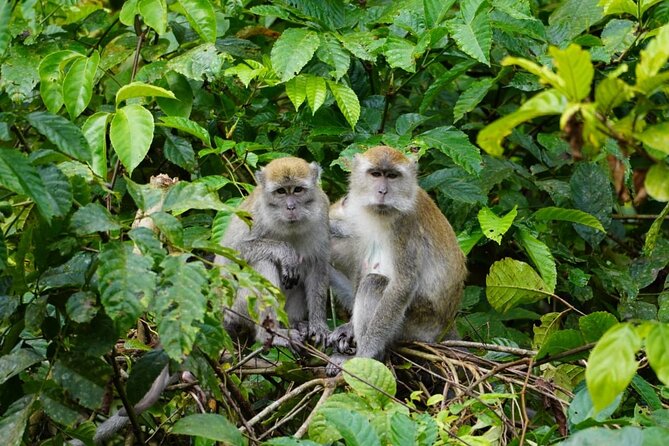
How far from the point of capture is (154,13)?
597 centimetres

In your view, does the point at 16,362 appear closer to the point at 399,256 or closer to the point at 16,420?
the point at 16,420

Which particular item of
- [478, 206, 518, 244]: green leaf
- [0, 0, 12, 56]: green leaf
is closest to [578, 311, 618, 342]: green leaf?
[478, 206, 518, 244]: green leaf

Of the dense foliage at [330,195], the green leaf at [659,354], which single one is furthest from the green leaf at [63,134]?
the green leaf at [659,354]

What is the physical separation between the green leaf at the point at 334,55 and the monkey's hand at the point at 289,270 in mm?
1261

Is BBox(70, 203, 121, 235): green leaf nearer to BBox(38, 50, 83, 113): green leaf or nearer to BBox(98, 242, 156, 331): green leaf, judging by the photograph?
BBox(98, 242, 156, 331): green leaf

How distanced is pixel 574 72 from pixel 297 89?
4133mm

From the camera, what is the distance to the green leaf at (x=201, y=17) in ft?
20.0

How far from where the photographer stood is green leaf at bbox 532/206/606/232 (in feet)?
22.5

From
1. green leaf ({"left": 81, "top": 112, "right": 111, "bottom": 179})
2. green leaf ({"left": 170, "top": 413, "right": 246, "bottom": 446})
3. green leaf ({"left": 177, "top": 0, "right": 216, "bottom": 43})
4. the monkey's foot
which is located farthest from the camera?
the monkey's foot

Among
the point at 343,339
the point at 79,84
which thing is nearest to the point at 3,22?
the point at 79,84

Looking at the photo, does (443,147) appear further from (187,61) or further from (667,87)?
(667,87)

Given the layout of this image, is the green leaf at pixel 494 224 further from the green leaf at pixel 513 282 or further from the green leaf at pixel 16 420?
the green leaf at pixel 16 420

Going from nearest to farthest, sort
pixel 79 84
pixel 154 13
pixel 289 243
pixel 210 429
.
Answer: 1. pixel 210 429
2. pixel 79 84
3. pixel 154 13
4. pixel 289 243

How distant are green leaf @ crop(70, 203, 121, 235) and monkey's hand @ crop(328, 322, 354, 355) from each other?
127 inches
